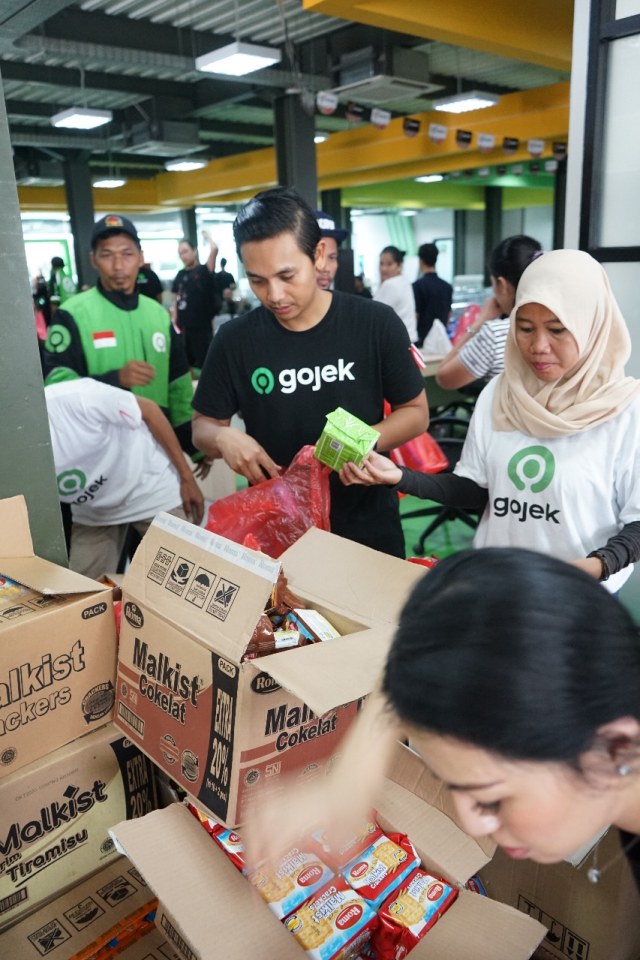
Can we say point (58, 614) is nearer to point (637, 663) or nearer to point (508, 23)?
point (637, 663)

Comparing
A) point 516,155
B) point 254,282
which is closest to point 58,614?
point 254,282

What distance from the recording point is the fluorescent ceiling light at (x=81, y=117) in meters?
7.64

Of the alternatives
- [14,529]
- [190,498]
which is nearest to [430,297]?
[190,498]

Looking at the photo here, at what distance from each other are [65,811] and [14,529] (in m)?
0.63

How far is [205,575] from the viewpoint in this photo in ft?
4.17

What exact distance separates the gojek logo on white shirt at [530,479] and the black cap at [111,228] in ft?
5.71

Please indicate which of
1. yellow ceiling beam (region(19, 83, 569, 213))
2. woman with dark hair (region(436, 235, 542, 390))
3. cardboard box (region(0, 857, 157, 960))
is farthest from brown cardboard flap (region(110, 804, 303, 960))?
yellow ceiling beam (region(19, 83, 569, 213))

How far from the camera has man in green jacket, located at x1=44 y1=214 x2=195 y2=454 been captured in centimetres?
250

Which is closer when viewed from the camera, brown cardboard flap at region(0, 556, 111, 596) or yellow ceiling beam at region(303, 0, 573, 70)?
brown cardboard flap at region(0, 556, 111, 596)

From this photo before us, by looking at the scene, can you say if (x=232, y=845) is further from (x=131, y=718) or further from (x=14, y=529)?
(x=14, y=529)

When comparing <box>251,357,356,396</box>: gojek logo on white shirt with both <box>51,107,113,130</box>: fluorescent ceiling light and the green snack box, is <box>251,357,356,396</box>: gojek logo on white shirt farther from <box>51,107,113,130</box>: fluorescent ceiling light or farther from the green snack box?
<box>51,107,113,130</box>: fluorescent ceiling light

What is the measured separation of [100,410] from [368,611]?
112cm

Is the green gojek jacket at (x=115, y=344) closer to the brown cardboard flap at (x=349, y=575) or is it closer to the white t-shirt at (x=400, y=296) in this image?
the brown cardboard flap at (x=349, y=575)

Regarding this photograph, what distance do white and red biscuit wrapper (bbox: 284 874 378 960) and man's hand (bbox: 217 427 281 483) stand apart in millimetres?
886
